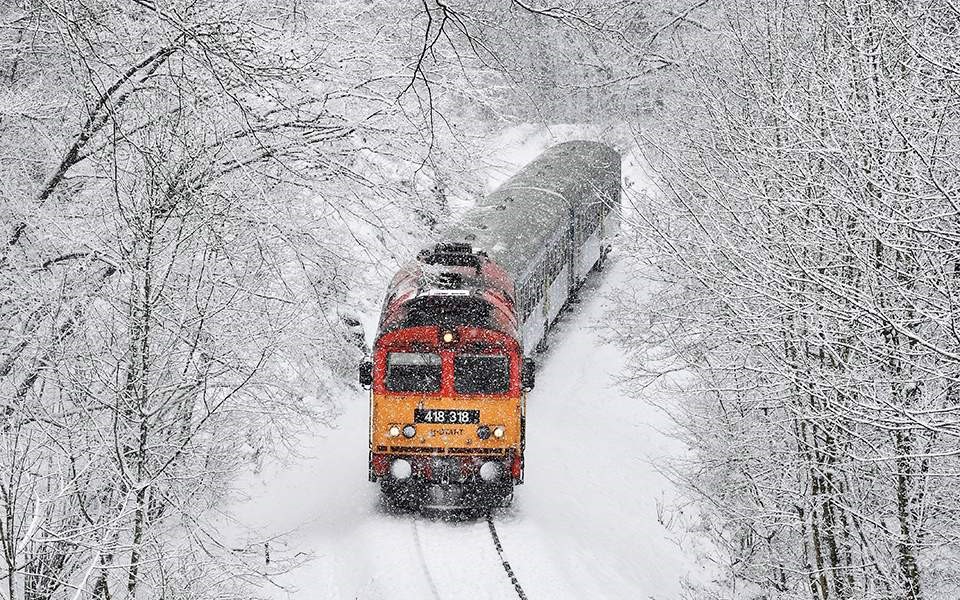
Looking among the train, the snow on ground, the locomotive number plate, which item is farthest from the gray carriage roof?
the snow on ground

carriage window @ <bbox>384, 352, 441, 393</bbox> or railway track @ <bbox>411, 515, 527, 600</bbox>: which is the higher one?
carriage window @ <bbox>384, 352, 441, 393</bbox>

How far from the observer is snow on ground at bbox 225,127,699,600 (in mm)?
11133

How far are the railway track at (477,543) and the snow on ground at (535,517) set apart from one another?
24 mm

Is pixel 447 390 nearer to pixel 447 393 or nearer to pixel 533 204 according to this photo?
pixel 447 393

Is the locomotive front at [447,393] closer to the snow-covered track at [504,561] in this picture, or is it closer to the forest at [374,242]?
the snow-covered track at [504,561]

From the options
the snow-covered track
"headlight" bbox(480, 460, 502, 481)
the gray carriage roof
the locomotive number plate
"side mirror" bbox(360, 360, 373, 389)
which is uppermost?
the gray carriage roof

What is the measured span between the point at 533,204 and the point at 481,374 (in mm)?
7496

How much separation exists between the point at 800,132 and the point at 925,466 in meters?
2.59

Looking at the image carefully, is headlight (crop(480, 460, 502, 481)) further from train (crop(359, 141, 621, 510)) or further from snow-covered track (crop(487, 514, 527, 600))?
snow-covered track (crop(487, 514, 527, 600))

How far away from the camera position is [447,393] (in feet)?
39.0

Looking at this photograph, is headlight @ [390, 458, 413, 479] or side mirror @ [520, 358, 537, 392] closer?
side mirror @ [520, 358, 537, 392]

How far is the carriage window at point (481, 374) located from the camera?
1180cm

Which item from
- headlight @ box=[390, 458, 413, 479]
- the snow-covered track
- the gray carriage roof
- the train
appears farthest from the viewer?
the gray carriage roof

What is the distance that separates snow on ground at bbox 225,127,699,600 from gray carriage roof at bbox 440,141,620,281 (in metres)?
2.71
